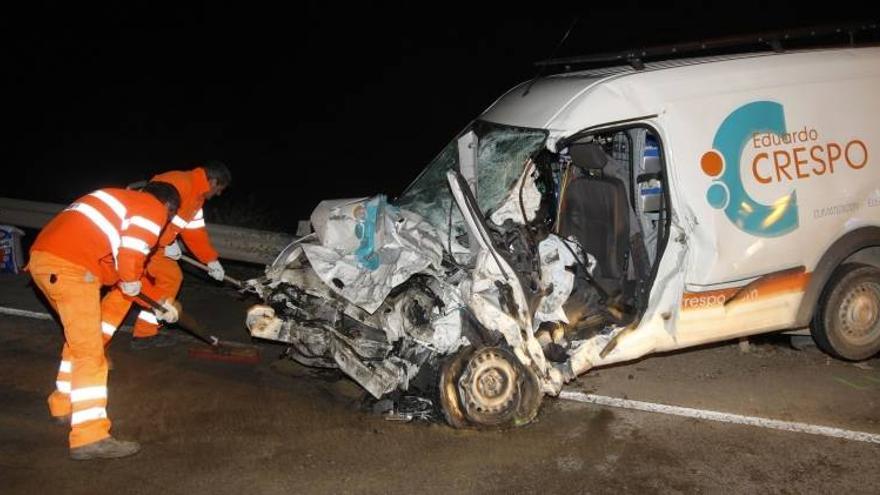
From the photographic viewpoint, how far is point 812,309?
5.72 m

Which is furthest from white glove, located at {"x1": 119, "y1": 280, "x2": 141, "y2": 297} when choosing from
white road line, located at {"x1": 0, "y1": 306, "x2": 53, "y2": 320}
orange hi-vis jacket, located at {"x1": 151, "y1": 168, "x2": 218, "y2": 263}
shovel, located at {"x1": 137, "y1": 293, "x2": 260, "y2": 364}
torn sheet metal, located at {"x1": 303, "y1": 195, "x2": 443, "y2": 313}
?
white road line, located at {"x1": 0, "y1": 306, "x2": 53, "y2": 320}

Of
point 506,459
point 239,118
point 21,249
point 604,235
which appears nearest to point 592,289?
point 604,235

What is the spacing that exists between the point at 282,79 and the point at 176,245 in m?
13.8

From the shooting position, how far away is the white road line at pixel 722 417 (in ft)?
16.5

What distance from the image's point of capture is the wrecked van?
509 centimetres

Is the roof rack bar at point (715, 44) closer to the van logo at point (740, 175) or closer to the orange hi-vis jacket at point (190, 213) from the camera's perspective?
the van logo at point (740, 175)

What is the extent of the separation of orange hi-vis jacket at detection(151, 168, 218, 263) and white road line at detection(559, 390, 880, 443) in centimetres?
299

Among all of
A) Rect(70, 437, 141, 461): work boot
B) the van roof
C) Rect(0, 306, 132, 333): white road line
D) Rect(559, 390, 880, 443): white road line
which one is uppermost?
the van roof

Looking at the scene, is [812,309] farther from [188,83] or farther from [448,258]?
[188,83]

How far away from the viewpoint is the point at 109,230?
16.4 ft

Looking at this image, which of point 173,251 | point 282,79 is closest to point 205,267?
point 173,251

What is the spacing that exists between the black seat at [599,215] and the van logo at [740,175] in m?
0.61

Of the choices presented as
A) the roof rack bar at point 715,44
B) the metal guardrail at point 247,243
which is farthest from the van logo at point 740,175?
the metal guardrail at point 247,243

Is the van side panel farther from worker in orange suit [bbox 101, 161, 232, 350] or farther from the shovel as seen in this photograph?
worker in orange suit [bbox 101, 161, 232, 350]
